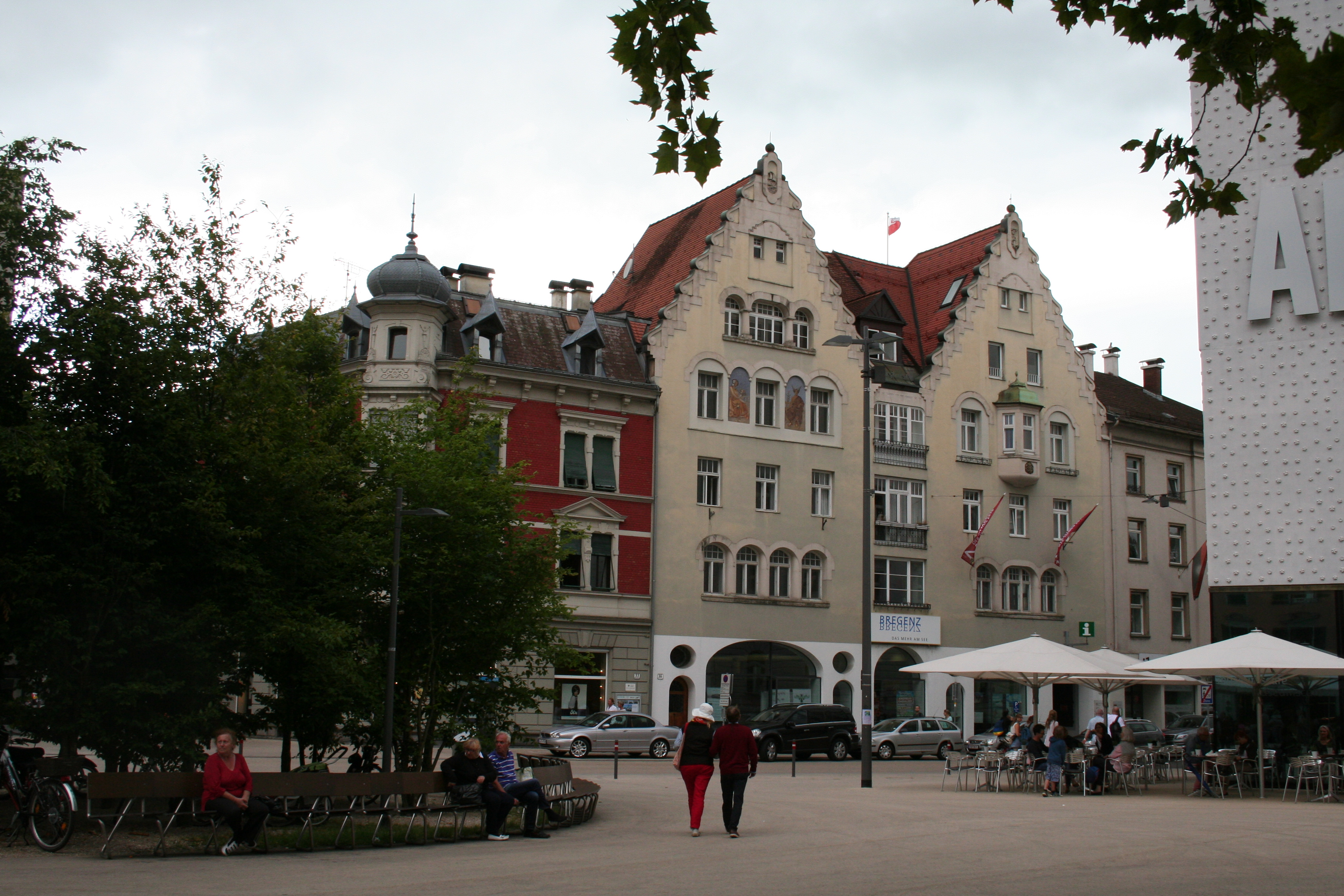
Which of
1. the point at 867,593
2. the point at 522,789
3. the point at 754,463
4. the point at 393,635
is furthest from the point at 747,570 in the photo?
the point at 522,789

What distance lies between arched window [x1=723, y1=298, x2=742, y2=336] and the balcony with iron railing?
6440mm

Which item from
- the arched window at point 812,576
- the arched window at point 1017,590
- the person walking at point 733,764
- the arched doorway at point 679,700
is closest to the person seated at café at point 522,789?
the person walking at point 733,764

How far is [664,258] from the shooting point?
5112 centimetres

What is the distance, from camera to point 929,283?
55781mm

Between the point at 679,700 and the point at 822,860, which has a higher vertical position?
the point at 679,700

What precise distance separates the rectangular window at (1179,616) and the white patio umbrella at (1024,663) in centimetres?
2958

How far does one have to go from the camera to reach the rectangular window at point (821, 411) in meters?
48.6

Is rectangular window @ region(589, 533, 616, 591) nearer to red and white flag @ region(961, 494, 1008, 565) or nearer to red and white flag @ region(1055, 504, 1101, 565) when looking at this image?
red and white flag @ region(961, 494, 1008, 565)

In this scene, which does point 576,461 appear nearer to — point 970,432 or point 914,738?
point 914,738

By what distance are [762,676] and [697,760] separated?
29729 mm

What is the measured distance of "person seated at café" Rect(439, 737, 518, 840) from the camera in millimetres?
15969

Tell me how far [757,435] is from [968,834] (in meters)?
31.1

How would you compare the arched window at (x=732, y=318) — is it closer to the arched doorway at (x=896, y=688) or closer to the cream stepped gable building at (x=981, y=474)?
the cream stepped gable building at (x=981, y=474)

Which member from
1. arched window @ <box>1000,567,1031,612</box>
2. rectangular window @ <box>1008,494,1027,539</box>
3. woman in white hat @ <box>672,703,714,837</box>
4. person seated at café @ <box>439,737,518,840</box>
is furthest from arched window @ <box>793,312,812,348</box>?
person seated at café @ <box>439,737,518,840</box>
